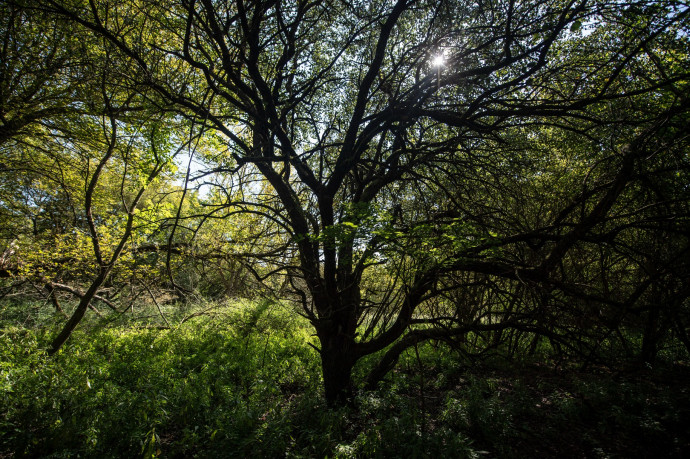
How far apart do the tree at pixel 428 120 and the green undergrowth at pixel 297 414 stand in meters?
0.89

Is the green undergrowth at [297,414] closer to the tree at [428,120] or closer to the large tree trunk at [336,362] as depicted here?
the large tree trunk at [336,362]

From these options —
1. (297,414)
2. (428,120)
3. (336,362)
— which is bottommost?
(297,414)

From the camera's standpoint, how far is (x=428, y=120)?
554 centimetres

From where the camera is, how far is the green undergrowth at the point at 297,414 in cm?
334

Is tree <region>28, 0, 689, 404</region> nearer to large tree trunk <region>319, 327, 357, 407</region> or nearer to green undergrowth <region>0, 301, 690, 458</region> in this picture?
large tree trunk <region>319, 327, 357, 407</region>

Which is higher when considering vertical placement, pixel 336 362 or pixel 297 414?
pixel 336 362

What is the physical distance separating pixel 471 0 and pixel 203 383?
725 cm

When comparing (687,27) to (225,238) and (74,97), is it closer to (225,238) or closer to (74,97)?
(225,238)

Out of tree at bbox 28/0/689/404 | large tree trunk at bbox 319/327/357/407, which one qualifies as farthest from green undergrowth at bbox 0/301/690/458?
tree at bbox 28/0/689/404

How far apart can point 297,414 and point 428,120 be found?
5403mm

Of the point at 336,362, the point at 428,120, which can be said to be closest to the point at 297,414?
the point at 336,362

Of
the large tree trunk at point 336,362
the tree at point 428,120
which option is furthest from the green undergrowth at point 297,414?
the tree at point 428,120

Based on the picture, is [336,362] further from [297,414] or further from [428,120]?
[428,120]

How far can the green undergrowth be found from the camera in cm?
334
